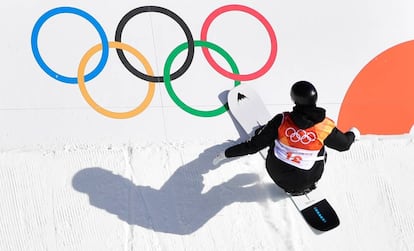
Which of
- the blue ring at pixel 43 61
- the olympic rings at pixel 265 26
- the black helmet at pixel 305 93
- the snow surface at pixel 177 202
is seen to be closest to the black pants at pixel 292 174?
the snow surface at pixel 177 202

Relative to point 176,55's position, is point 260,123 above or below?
below

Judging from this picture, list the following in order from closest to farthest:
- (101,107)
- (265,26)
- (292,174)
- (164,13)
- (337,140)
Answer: (337,140), (292,174), (101,107), (164,13), (265,26)

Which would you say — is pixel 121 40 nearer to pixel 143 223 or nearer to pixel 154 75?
pixel 154 75

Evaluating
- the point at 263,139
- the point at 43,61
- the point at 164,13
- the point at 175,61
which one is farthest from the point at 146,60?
the point at 263,139

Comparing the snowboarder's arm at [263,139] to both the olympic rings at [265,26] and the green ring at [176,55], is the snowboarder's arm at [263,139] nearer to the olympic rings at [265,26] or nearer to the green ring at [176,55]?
the green ring at [176,55]

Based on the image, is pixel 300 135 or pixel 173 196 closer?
pixel 300 135

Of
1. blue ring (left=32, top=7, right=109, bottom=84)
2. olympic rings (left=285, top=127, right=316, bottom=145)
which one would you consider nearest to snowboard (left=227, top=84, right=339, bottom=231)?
olympic rings (left=285, top=127, right=316, bottom=145)

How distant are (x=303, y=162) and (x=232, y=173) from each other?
0.57 metres

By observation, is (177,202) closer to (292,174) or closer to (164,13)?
(292,174)

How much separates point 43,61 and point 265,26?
4.69 ft

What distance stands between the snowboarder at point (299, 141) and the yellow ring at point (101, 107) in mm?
664

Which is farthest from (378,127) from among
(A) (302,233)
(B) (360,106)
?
(A) (302,233)

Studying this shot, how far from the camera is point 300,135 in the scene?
2434mm

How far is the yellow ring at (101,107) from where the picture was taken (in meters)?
3.10
